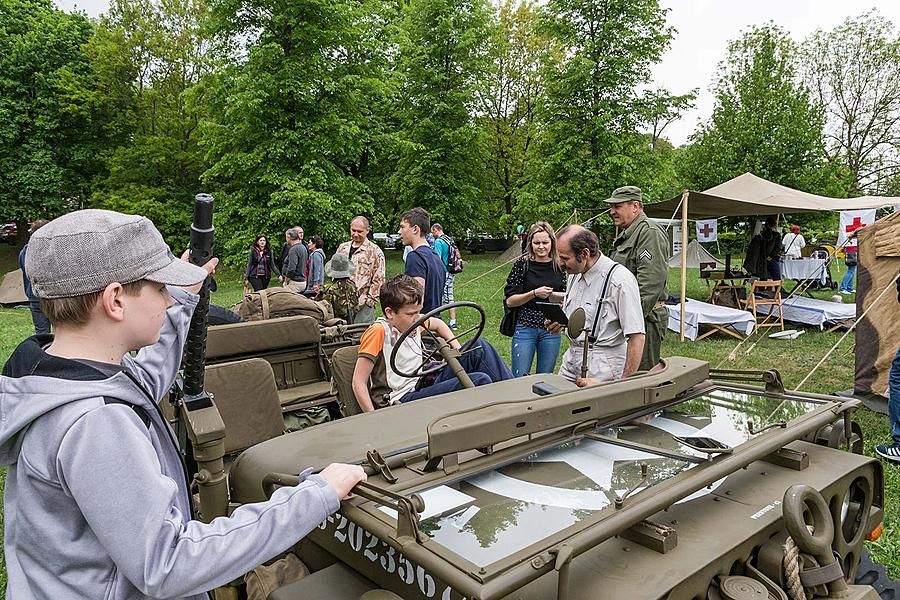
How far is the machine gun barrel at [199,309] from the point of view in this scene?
2.39 m

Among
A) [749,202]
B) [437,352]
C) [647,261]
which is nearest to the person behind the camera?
[437,352]

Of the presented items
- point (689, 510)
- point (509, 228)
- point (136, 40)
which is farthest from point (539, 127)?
point (689, 510)

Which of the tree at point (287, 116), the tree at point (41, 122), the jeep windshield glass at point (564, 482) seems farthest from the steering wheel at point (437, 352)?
the tree at point (41, 122)

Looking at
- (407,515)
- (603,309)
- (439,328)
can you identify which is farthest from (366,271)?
(407,515)

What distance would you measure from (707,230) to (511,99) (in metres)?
19.2

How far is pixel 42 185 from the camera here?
2745 centimetres

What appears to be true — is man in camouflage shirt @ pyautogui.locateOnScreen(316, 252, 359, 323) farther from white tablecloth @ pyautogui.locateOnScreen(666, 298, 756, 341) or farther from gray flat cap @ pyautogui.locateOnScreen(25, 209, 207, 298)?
gray flat cap @ pyautogui.locateOnScreen(25, 209, 207, 298)

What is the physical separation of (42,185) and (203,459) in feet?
98.7

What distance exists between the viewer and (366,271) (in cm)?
916

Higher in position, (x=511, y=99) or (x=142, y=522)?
(x=511, y=99)

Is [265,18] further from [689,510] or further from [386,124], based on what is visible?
[689,510]

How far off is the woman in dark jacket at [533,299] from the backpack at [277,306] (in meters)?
2.11

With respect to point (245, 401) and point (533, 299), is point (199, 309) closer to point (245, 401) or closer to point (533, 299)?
point (245, 401)

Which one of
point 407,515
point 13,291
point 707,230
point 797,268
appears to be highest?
point 707,230
